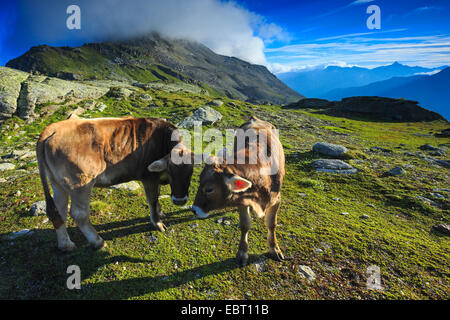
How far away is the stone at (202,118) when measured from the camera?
67.6ft

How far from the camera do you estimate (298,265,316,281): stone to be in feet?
17.9

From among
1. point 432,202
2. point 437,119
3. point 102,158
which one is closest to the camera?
point 102,158

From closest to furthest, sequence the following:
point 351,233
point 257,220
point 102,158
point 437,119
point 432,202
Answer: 1. point 102,158
2. point 351,233
3. point 257,220
4. point 432,202
5. point 437,119

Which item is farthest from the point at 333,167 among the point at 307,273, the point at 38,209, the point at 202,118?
the point at 38,209

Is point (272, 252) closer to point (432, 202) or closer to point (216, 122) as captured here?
point (432, 202)

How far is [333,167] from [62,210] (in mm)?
13375

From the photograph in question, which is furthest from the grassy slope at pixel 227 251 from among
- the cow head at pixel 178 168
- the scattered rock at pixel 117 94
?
the scattered rock at pixel 117 94

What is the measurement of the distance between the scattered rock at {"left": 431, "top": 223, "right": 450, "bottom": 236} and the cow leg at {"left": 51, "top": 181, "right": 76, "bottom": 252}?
40.8 ft

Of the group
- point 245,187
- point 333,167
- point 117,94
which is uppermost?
point 117,94

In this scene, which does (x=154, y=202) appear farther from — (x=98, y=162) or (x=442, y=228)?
(x=442, y=228)

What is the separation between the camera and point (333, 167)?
12.8 metres

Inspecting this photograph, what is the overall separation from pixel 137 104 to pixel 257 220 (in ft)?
81.6
